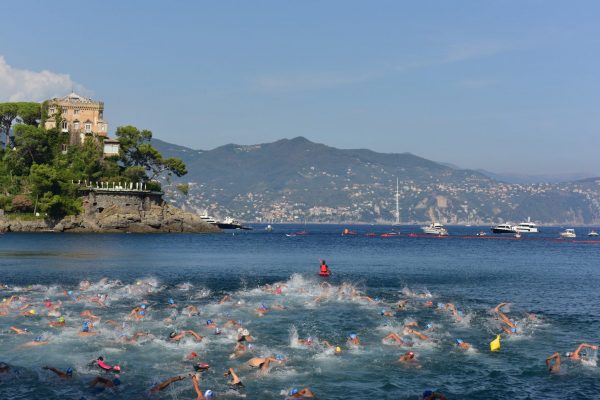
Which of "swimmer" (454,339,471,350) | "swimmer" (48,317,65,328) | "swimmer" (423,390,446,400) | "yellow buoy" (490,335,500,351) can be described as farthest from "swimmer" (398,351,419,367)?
"swimmer" (48,317,65,328)

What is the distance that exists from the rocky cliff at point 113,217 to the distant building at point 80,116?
24.8 meters

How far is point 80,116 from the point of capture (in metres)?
170

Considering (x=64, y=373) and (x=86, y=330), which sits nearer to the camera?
(x=64, y=373)

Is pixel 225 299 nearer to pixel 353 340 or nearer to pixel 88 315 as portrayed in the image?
pixel 88 315

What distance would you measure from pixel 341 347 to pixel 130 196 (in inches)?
4867

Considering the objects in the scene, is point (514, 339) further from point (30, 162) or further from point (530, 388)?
point (30, 162)

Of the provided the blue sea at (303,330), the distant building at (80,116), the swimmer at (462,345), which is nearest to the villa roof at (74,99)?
the distant building at (80,116)

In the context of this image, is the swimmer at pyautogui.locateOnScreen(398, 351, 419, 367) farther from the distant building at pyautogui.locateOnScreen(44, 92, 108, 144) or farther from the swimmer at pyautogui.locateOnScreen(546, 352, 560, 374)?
the distant building at pyautogui.locateOnScreen(44, 92, 108, 144)

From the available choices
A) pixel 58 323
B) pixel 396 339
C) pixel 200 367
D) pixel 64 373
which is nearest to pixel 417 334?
pixel 396 339

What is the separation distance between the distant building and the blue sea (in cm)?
9516

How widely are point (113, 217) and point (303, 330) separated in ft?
385

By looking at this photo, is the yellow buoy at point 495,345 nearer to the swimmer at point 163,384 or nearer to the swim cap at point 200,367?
the swim cap at point 200,367

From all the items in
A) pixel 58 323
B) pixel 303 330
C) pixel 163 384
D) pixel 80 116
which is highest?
pixel 80 116

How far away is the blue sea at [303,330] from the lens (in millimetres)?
27938
